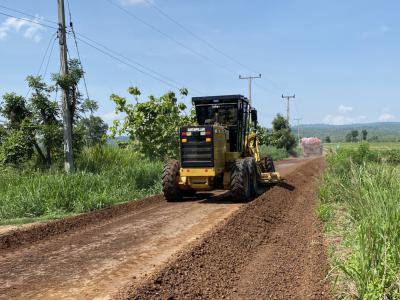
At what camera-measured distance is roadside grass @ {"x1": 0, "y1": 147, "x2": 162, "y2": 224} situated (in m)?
11.2

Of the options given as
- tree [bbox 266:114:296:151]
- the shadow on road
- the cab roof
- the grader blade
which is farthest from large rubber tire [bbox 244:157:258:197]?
tree [bbox 266:114:296:151]

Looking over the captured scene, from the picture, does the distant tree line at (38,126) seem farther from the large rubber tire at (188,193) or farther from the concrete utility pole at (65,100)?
the large rubber tire at (188,193)

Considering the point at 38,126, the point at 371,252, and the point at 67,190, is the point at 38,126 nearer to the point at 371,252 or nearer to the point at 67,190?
the point at 67,190

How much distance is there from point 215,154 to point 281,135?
140 feet

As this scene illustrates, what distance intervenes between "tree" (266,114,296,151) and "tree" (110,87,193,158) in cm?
3488

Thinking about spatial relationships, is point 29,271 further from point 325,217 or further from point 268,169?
point 268,169

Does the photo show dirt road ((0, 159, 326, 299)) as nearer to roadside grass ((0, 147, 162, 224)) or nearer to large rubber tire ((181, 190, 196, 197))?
roadside grass ((0, 147, 162, 224))

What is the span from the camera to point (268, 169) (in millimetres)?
16891

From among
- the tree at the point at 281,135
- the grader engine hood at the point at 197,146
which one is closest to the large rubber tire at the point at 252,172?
the grader engine hood at the point at 197,146

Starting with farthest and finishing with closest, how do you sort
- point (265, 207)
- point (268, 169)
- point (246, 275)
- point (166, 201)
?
point (268, 169) < point (166, 201) < point (265, 207) < point (246, 275)

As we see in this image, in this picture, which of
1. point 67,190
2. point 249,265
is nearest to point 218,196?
point 67,190

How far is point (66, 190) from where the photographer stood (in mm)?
11961

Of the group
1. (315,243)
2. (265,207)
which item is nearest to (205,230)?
(315,243)

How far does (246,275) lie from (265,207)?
5.45 metres
